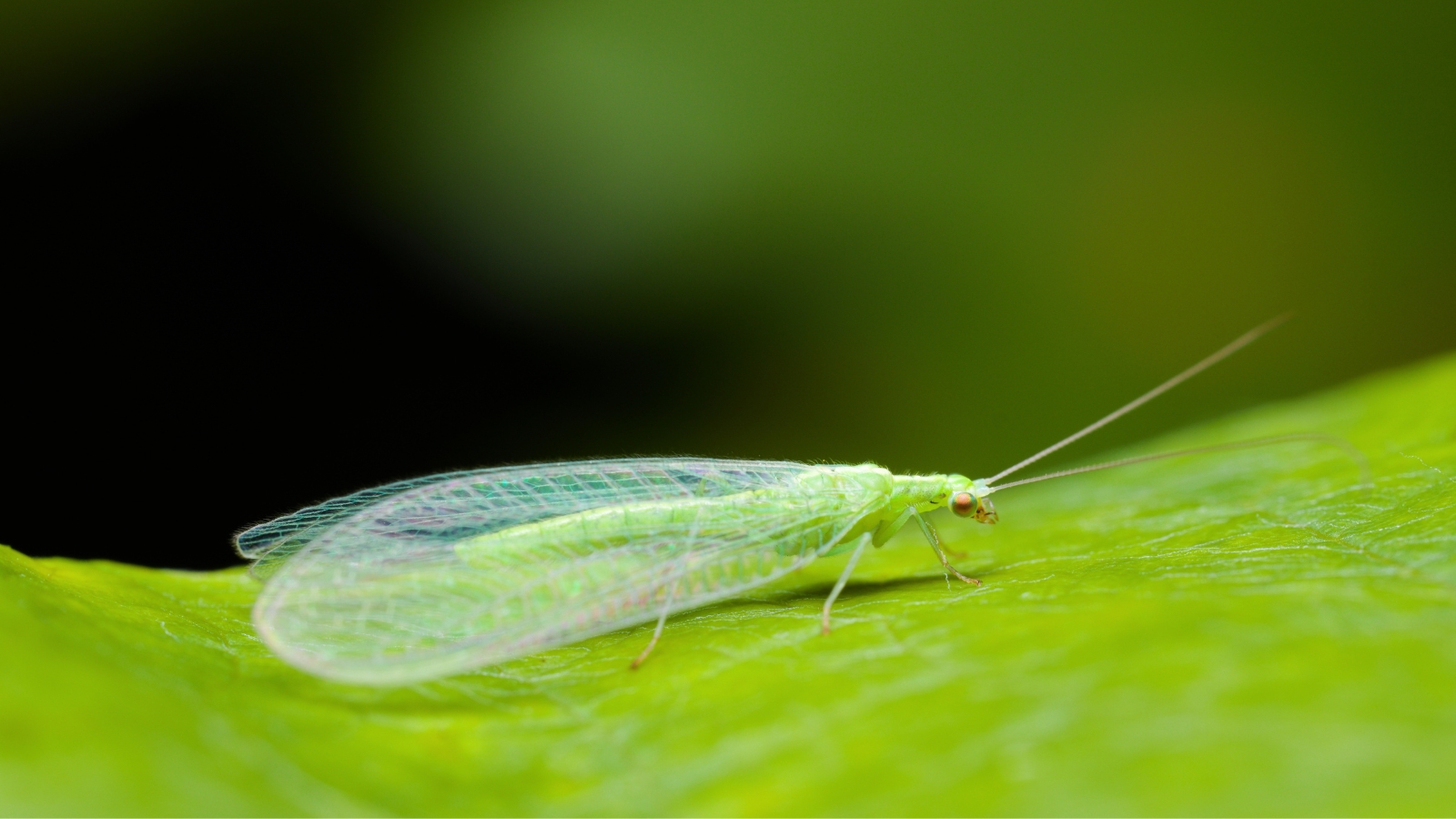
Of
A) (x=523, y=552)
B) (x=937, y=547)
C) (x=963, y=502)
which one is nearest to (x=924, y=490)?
(x=963, y=502)

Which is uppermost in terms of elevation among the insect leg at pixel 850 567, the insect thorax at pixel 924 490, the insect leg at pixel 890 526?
the insect thorax at pixel 924 490

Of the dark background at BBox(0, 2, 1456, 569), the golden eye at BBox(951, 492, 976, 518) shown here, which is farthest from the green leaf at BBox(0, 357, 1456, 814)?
the dark background at BBox(0, 2, 1456, 569)

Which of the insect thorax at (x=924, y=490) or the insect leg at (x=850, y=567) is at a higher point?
the insect thorax at (x=924, y=490)

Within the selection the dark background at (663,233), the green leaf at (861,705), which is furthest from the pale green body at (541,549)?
the dark background at (663,233)

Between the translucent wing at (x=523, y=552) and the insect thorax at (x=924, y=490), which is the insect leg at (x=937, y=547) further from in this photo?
the translucent wing at (x=523, y=552)

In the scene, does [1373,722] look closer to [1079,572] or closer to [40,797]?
[1079,572]
